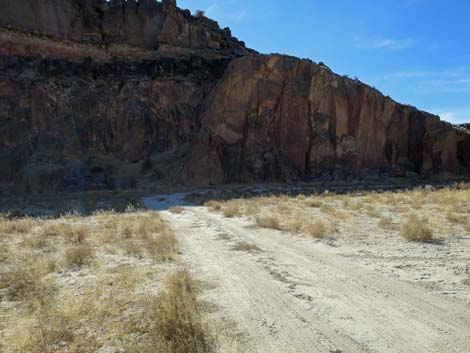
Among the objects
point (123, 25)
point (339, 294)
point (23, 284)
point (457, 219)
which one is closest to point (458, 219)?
point (457, 219)

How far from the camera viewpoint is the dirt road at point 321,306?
144 inches

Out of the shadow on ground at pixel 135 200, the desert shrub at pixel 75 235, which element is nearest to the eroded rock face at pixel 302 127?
the shadow on ground at pixel 135 200

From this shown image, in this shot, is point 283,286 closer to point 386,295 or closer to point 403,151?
point 386,295

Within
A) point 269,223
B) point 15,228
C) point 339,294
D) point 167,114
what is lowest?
point 15,228

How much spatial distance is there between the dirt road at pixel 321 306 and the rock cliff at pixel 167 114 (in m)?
28.5

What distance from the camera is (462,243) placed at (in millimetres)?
7812

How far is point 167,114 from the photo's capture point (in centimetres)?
4341

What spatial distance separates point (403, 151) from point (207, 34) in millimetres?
29599

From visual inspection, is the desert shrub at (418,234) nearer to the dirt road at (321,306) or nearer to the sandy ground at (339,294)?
the sandy ground at (339,294)

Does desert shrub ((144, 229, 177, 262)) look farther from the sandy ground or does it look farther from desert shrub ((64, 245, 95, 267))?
desert shrub ((64, 245, 95, 267))

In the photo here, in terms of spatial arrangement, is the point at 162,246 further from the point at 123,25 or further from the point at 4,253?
the point at 123,25

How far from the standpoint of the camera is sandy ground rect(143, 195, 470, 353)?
3721mm

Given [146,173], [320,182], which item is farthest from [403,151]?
[146,173]

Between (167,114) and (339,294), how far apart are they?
40579 mm
